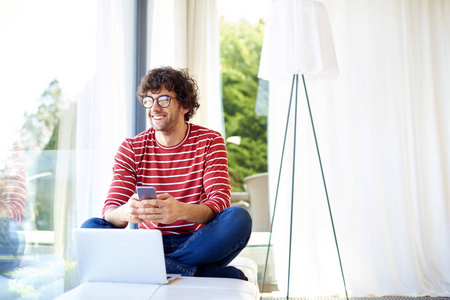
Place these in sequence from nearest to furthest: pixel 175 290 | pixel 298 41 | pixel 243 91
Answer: pixel 175 290
pixel 298 41
pixel 243 91

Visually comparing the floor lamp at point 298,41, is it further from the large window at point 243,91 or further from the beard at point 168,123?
the large window at point 243,91

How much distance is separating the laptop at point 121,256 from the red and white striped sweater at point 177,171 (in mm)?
373

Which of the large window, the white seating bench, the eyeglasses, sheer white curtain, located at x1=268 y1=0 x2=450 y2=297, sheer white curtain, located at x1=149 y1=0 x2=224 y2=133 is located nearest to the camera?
the white seating bench

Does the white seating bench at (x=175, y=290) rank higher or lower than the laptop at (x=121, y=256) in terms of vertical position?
lower

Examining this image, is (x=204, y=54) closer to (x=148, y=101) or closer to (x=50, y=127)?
(x=148, y=101)

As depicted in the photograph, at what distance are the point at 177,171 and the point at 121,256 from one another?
568 mm

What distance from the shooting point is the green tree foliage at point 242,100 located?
3896 mm

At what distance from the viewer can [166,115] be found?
199cm

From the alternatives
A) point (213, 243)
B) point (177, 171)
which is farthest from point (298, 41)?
point (213, 243)

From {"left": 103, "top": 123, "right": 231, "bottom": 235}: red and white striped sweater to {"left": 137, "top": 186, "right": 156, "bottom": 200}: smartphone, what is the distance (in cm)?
38

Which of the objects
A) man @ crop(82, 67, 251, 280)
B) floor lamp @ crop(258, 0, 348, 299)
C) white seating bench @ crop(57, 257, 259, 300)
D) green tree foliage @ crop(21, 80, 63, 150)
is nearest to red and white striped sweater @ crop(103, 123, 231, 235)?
man @ crop(82, 67, 251, 280)

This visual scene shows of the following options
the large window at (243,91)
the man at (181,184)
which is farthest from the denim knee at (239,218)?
the large window at (243,91)

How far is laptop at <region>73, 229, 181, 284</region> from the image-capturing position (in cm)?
146

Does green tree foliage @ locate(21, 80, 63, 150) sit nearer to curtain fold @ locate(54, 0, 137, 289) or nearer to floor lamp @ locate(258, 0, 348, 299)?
curtain fold @ locate(54, 0, 137, 289)
